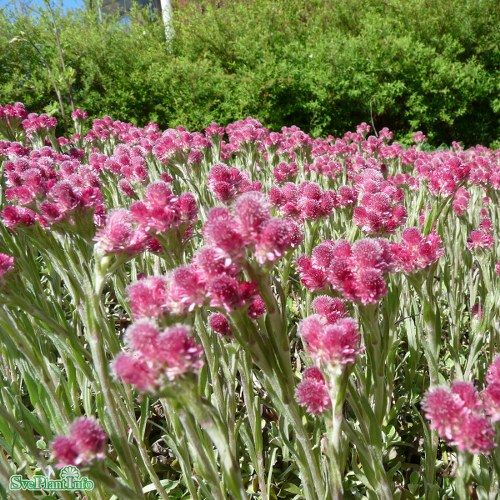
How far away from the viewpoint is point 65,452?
2.61ft

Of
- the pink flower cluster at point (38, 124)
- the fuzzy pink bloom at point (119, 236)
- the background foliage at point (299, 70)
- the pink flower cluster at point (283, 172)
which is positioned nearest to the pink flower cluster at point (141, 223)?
the fuzzy pink bloom at point (119, 236)

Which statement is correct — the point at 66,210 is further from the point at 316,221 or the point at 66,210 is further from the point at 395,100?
the point at 395,100

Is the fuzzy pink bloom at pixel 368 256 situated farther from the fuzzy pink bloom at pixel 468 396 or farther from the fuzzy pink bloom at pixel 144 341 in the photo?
the fuzzy pink bloom at pixel 144 341

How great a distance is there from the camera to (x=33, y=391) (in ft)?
4.74

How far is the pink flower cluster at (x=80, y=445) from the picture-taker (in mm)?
798

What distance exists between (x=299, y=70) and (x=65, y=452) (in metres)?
8.59

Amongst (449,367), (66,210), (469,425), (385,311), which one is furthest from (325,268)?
(449,367)

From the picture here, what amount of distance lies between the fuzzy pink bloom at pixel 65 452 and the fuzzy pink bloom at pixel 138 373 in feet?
0.50

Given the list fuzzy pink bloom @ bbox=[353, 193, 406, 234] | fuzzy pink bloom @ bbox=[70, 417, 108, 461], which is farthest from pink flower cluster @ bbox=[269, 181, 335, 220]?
fuzzy pink bloom @ bbox=[70, 417, 108, 461]

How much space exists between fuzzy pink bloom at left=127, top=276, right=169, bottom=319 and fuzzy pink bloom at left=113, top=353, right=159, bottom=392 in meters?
0.13

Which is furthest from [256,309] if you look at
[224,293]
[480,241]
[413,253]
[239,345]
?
[480,241]

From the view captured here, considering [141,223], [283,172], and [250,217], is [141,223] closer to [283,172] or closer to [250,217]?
[250,217]

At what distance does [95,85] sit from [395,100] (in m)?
5.44

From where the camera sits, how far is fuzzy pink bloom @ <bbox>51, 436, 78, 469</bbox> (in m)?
0.80
